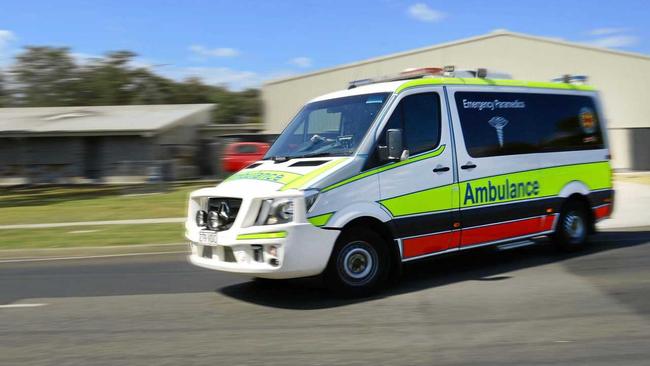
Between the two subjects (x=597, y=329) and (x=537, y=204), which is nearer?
(x=597, y=329)

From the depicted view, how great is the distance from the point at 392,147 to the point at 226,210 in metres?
1.89

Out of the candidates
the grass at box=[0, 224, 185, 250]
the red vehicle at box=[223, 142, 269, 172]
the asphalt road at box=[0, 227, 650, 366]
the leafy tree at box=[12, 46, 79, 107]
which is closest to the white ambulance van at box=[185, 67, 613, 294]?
the asphalt road at box=[0, 227, 650, 366]

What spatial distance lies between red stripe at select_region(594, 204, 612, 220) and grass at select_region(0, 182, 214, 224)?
987 centimetres

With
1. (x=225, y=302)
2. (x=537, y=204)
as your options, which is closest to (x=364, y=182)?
(x=225, y=302)

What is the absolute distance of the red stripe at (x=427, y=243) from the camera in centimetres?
695

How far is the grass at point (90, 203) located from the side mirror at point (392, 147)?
9775 mm

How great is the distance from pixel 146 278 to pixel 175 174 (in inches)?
721

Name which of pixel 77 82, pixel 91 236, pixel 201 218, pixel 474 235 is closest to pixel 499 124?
pixel 474 235

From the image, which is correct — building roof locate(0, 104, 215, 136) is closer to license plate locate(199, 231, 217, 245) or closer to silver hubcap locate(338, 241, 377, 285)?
license plate locate(199, 231, 217, 245)

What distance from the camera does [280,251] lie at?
239 inches

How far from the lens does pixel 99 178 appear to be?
2739 centimetres

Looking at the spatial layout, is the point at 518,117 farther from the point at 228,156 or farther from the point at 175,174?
the point at 175,174

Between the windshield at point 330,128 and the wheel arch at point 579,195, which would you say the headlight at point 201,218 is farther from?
the wheel arch at point 579,195

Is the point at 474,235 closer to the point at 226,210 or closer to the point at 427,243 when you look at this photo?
the point at 427,243
